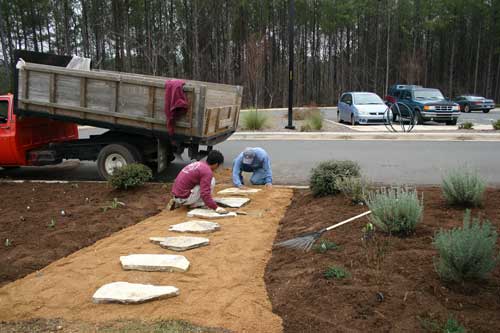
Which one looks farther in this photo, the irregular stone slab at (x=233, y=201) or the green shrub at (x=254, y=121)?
the green shrub at (x=254, y=121)

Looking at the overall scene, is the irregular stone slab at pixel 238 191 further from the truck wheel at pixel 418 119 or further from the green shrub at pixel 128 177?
the truck wheel at pixel 418 119

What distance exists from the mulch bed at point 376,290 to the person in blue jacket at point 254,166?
3.59 meters

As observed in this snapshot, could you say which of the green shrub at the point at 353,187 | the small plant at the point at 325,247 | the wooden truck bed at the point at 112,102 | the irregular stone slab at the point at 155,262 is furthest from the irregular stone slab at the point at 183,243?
the wooden truck bed at the point at 112,102

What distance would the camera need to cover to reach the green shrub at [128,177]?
26.5 feet

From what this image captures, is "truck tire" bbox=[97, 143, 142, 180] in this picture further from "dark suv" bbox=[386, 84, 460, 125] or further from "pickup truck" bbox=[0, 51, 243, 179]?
"dark suv" bbox=[386, 84, 460, 125]

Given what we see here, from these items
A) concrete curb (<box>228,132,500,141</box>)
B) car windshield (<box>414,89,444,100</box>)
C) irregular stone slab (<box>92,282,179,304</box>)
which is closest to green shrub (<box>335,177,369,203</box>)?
irregular stone slab (<box>92,282,179,304</box>)

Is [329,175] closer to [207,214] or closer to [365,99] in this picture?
[207,214]

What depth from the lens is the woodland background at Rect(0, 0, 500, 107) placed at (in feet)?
138

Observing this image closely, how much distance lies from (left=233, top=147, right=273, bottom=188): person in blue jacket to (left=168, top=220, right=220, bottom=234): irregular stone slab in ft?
7.99

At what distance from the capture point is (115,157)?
9.76m

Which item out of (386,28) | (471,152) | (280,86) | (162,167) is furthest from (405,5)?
(162,167)

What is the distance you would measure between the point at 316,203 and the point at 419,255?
2.79m

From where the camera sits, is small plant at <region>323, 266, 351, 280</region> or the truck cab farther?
the truck cab

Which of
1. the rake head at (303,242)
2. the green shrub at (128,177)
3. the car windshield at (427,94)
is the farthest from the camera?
the car windshield at (427,94)
